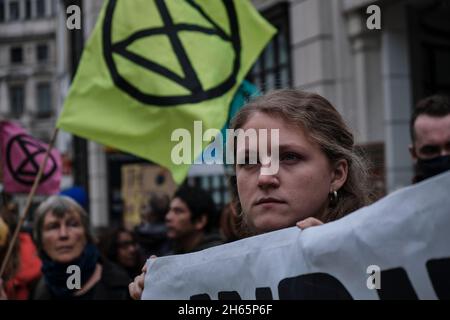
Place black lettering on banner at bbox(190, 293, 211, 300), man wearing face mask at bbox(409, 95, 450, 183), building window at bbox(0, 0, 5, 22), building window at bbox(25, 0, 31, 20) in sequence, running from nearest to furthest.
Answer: black lettering on banner at bbox(190, 293, 211, 300), man wearing face mask at bbox(409, 95, 450, 183), building window at bbox(25, 0, 31, 20), building window at bbox(0, 0, 5, 22)

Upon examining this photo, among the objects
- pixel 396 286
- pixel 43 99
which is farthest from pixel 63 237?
pixel 43 99

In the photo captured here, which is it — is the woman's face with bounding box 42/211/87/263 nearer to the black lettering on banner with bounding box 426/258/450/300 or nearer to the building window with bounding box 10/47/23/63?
the black lettering on banner with bounding box 426/258/450/300

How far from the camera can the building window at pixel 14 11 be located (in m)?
44.3

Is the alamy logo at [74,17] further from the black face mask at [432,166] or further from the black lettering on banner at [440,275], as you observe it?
the black lettering on banner at [440,275]

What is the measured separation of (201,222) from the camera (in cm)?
462

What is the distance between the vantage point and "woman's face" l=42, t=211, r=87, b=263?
388 centimetres

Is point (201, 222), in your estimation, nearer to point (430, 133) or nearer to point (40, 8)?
point (430, 133)

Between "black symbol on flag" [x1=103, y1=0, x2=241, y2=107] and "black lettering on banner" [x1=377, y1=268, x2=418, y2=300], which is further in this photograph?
Answer: "black symbol on flag" [x1=103, y1=0, x2=241, y2=107]

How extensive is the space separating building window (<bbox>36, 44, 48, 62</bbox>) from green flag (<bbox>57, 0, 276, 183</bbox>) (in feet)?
145

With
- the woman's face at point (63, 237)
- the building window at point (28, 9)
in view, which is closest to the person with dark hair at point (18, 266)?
the woman's face at point (63, 237)

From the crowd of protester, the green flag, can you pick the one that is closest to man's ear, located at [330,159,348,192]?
the crowd of protester
